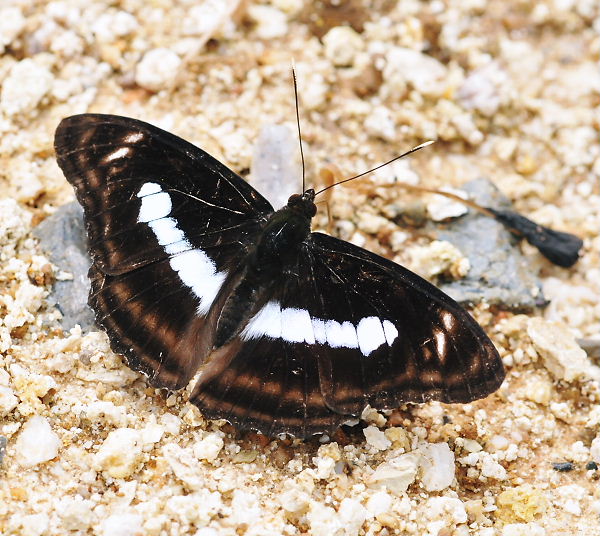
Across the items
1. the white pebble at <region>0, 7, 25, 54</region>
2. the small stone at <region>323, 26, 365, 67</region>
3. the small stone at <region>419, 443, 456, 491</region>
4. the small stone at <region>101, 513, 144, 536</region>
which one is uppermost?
the white pebble at <region>0, 7, 25, 54</region>

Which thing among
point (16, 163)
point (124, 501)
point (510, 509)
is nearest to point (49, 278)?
point (16, 163)

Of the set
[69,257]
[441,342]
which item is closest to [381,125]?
[441,342]

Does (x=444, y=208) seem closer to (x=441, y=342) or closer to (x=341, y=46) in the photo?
(x=341, y=46)

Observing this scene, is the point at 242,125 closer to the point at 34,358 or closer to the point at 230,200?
the point at 230,200

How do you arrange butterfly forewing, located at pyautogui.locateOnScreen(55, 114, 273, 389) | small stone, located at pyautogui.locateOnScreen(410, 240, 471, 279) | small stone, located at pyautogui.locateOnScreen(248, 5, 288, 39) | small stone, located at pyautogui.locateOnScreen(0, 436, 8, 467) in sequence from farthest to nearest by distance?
1. small stone, located at pyautogui.locateOnScreen(248, 5, 288, 39)
2. small stone, located at pyautogui.locateOnScreen(410, 240, 471, 279)
3. butterfly forewing, located at pyautogui.locateOnScreen(55, 114, 273, 389)
4. small stone, located at pyautogui.locateOnScreen(0, 436, 8, 467)

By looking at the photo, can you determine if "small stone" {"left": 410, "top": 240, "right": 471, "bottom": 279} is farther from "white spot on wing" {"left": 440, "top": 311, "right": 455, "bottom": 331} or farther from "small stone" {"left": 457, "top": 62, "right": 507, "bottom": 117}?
"small stone" {"left": 457, "top": 62, "right": 507, "bottom": 117}

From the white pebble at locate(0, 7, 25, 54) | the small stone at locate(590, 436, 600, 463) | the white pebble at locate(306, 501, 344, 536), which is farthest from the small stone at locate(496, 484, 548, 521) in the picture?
the white pebble at locate(0, 7, 25, 54)
